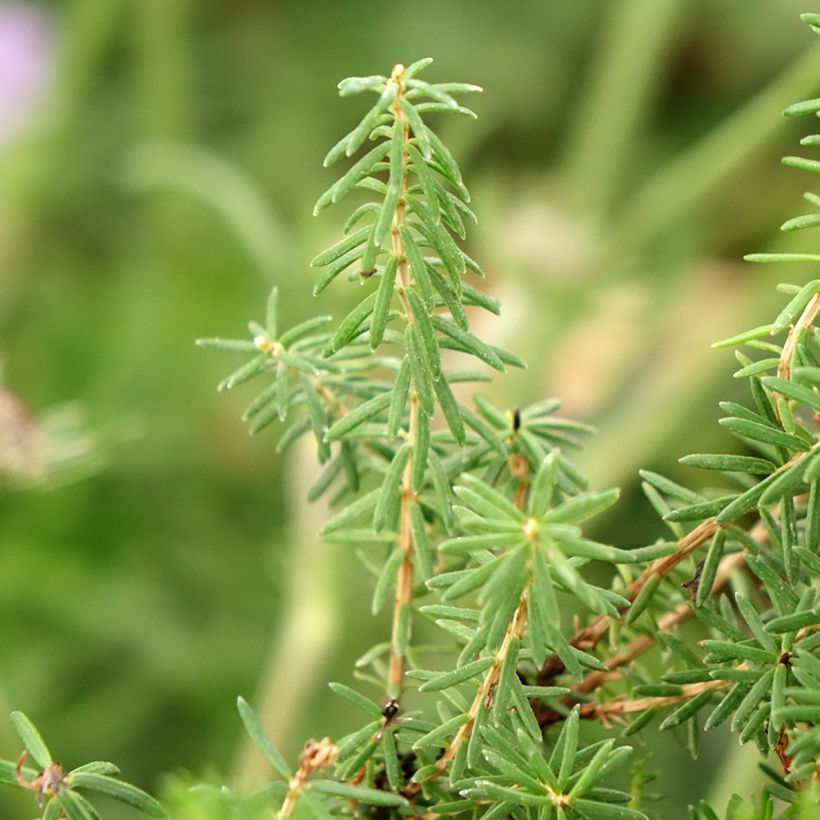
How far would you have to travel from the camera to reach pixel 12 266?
1111 mm

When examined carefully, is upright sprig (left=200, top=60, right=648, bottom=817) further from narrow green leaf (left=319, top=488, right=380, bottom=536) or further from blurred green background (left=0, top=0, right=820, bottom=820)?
blurred green background (left=0, top=0, right=820, bottom=820)

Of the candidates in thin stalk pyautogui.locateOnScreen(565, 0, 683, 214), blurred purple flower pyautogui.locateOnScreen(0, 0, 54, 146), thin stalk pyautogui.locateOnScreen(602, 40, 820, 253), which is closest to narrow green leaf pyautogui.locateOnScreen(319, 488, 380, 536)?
thin stalk pyautogui.locateOnScreen(602, 40, 820, 253)

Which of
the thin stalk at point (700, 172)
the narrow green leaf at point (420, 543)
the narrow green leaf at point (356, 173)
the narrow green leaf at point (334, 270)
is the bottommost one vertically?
the narrow green leaf at point (420, 543)

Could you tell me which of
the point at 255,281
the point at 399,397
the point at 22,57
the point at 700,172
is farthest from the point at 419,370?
the point at 22,57

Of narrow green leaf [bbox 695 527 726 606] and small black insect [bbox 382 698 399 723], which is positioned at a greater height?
narrow green leaf [bbox 695 527 726 606]

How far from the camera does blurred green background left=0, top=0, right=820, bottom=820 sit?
0.75 metres

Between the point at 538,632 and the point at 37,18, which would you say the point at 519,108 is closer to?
the point at 37,18

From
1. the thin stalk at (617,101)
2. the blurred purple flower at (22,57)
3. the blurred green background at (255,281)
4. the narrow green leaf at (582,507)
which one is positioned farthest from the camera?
the blurred purple flower at (22,57)

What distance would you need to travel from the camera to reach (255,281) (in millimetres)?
1023

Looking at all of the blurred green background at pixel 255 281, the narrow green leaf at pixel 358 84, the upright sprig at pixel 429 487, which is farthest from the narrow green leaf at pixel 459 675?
the blurred green background at pixel 255 281

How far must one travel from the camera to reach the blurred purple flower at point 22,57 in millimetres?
1227

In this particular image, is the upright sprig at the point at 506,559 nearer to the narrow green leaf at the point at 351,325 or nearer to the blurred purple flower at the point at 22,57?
the narrow green leaf at the point at 351,325

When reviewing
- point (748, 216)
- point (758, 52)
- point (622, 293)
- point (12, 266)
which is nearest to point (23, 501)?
point (12, 266)

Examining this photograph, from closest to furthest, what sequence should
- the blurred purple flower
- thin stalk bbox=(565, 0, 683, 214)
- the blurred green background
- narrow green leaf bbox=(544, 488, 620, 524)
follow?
narrow green leaf bbox=(544, 488, 620, 524) → the blurred green background → thin stalk bbox=(565, 0, 683, 214) → the blurred purple flower
